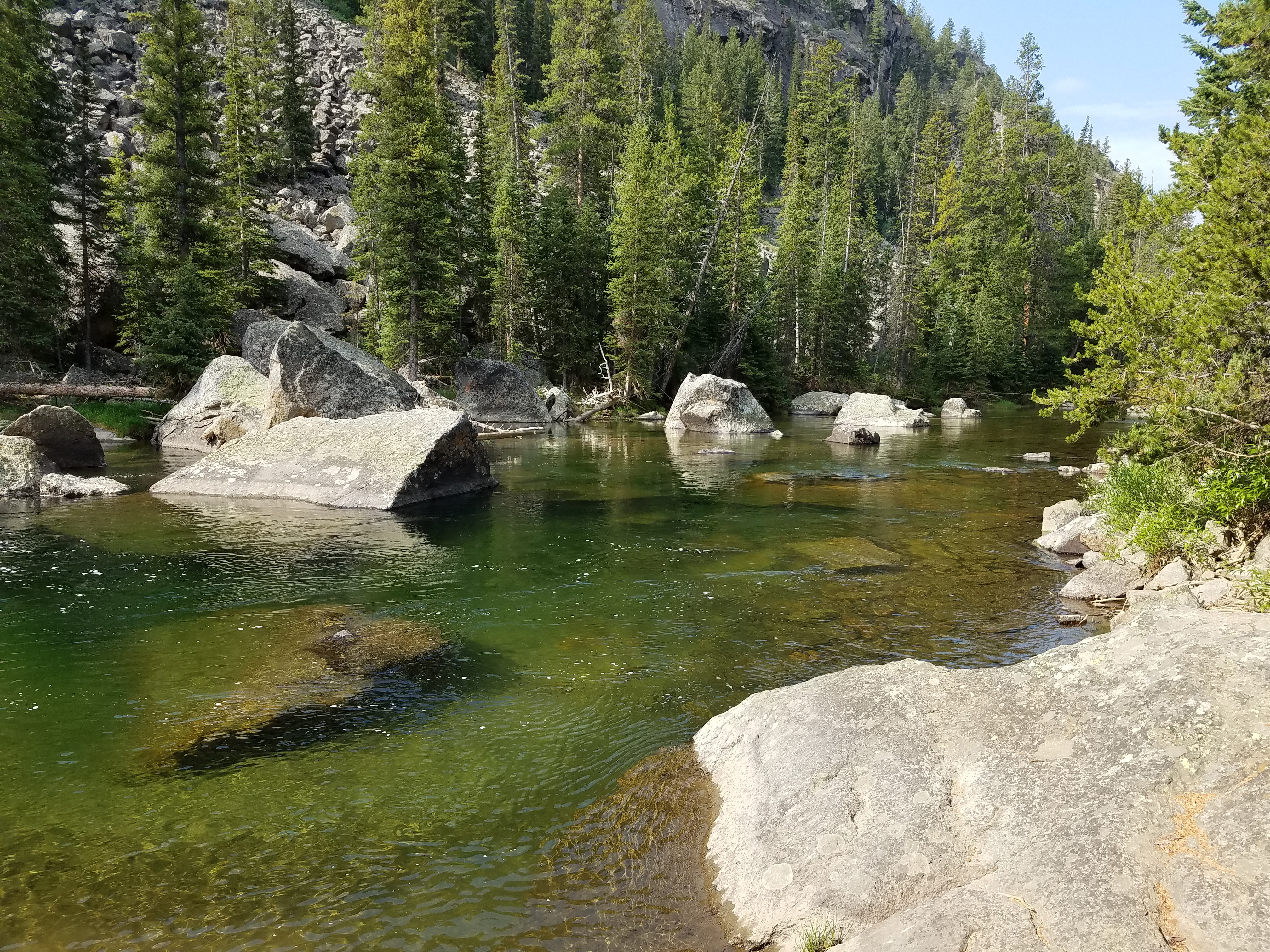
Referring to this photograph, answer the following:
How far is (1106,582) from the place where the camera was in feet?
35.6

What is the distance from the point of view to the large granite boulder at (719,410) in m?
37.4

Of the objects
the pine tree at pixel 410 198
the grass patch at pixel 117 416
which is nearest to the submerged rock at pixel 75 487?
the grass patch at pixel 117 416

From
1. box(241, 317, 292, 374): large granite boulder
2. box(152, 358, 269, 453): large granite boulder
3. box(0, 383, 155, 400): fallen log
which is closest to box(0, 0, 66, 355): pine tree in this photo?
box(0, 383, 155, 400): fallen log

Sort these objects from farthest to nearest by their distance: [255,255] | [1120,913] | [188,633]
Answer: [255,255] < [188,633] < [1120,913]

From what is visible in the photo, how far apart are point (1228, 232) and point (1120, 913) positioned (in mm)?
10574

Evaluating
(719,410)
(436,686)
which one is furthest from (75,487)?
(719,410)

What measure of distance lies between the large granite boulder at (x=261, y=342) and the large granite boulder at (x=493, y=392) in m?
8.45

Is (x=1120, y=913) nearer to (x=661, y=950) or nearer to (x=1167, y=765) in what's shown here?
(x=1167, y=765)

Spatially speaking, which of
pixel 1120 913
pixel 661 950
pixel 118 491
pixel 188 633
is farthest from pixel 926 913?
pixel 118 491

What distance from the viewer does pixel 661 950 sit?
3984 mm

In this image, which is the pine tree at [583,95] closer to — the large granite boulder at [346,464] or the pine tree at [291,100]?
the pine tree at [291,100]

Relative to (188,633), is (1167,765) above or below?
above

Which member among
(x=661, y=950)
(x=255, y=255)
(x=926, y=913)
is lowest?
(x=661, y=950)

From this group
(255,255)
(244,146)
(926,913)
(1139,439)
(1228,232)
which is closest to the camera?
(926,913)
